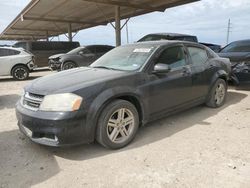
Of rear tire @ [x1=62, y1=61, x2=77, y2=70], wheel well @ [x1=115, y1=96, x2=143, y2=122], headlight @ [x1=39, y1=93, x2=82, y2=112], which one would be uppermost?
headlight @ [x1=39, y1=93, x2=82, y2=112]

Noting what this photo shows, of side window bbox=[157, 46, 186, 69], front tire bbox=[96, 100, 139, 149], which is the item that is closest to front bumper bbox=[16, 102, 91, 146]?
front tire bbox=[96, 100, 139, 149]

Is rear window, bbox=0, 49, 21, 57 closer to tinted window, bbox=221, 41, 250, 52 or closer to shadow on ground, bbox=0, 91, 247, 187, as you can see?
shadow on ground, bbox=0, 91, 247, 187

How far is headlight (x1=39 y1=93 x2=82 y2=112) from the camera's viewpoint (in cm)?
338

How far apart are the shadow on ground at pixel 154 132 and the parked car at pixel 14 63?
29.3 ft

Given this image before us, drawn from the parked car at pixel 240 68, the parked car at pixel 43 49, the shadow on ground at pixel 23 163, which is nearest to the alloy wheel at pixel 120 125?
the shadow on ground at pixel 23 163

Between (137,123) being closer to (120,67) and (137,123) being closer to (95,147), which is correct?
(95,147)

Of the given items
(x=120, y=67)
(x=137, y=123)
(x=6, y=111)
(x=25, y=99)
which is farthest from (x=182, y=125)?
(x=6, y=111)

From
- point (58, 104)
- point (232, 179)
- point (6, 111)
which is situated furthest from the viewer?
point (6, 111)

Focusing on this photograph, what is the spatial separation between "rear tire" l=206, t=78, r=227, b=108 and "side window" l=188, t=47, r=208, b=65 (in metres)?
0.65

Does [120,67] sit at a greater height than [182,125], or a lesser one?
greater

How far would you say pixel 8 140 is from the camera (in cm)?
428

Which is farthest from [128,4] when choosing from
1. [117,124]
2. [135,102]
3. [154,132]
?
[117,124]

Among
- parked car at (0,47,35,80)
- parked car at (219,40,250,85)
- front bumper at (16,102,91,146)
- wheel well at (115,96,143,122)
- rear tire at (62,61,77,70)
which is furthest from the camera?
rear tire at (62,61,77,70)

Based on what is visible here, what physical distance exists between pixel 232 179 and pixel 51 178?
2130 millimetres
